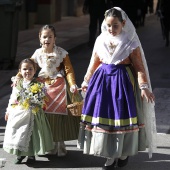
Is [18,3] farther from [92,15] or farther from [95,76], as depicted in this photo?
[95,76]

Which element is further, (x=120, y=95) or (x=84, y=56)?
(x=84, y=56)

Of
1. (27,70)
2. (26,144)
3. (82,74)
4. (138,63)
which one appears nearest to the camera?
(138,63)

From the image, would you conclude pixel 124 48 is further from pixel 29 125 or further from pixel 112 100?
pixel 29 125

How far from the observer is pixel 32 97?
6.57 m

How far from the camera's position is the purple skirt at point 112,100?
6.26 metres

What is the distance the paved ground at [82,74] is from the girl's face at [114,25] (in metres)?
1.40

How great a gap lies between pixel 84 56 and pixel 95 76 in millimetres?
8981

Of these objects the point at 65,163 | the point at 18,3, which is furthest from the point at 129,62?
the point at 18,3

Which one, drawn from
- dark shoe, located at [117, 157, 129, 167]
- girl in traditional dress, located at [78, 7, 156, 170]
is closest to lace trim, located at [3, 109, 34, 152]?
girl in traditional dress, located at [78, 7, 156, 170]

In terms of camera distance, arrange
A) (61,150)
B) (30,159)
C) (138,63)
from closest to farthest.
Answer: (138,63) < (30,159) < (61,150)

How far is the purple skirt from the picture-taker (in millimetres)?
6258

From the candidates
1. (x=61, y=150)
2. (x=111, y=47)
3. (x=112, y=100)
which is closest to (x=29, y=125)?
(x=61, y=150)

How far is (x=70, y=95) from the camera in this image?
6801mm

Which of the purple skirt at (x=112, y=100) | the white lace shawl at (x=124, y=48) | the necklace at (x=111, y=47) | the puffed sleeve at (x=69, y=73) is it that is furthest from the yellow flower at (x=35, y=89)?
the necklace at (x=111, y=47)
